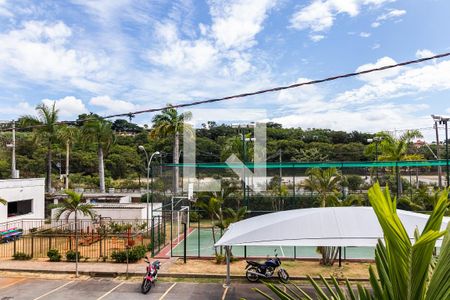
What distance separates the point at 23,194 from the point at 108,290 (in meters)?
15.4

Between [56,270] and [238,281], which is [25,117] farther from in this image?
[238,281]

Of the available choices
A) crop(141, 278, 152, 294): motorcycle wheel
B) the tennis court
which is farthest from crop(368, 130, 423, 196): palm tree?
crop(141, 278, 152, 294): motorcycle wheel

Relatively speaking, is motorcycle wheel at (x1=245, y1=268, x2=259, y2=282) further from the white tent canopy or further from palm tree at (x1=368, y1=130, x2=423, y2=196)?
palm tree at (x1=368, y1=130, x2=423, y2=196)

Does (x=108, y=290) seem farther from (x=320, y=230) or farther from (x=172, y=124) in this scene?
(x=172, y=124)

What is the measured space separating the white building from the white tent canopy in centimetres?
1730

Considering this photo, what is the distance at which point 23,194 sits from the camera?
80.8 ft

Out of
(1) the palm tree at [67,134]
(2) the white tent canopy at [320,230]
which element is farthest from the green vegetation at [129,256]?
(1) the palm tree at [67,134]

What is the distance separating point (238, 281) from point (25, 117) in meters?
27.3

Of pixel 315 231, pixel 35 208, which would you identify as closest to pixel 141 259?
pixel 315 231

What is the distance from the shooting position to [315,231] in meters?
10.9

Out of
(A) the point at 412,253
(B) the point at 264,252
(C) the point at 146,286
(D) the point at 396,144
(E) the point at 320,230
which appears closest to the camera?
(A) the point at 412,253

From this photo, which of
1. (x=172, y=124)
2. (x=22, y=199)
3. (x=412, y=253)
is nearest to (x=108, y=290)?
(x=412, y=253)

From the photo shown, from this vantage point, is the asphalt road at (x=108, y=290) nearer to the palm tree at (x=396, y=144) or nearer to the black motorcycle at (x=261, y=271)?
the black motorcycle at (x=261, y=271)

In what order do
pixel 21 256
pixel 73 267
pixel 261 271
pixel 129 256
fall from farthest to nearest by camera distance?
1. pixel 21 256
2. pixel 129 256
3. pixel 73 267
4. pixel 261 271
